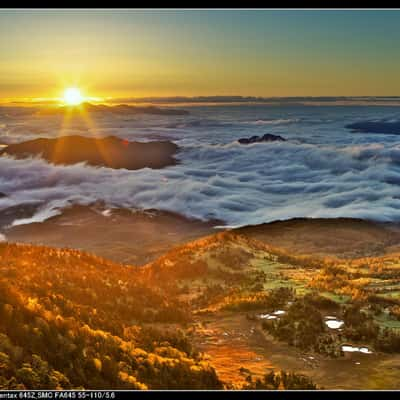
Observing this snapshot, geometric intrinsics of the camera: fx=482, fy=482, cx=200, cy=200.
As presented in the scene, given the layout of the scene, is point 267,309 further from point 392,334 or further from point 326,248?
point 326,248

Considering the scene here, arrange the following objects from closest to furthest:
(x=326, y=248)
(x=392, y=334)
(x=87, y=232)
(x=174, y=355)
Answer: (x=174, y=355)
(x=392, y=334)
(x=87, y=232)
(x=326, y=248)

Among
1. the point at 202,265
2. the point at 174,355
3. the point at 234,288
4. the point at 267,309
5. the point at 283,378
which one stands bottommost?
the point at 283,378

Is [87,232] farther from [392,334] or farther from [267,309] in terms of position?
[392,334]

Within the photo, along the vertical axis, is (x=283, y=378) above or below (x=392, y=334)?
below

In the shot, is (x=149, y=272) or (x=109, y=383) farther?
(x=149, y=272)

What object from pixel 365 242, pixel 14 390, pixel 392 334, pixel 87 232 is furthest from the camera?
pixel 365 242

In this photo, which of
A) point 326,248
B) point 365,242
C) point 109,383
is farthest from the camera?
point 365,242

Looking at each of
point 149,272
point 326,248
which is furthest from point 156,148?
point 326,248

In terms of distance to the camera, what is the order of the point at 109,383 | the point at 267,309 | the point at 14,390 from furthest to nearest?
the point at 267,309, the point at 109,383, the point at 14,390
